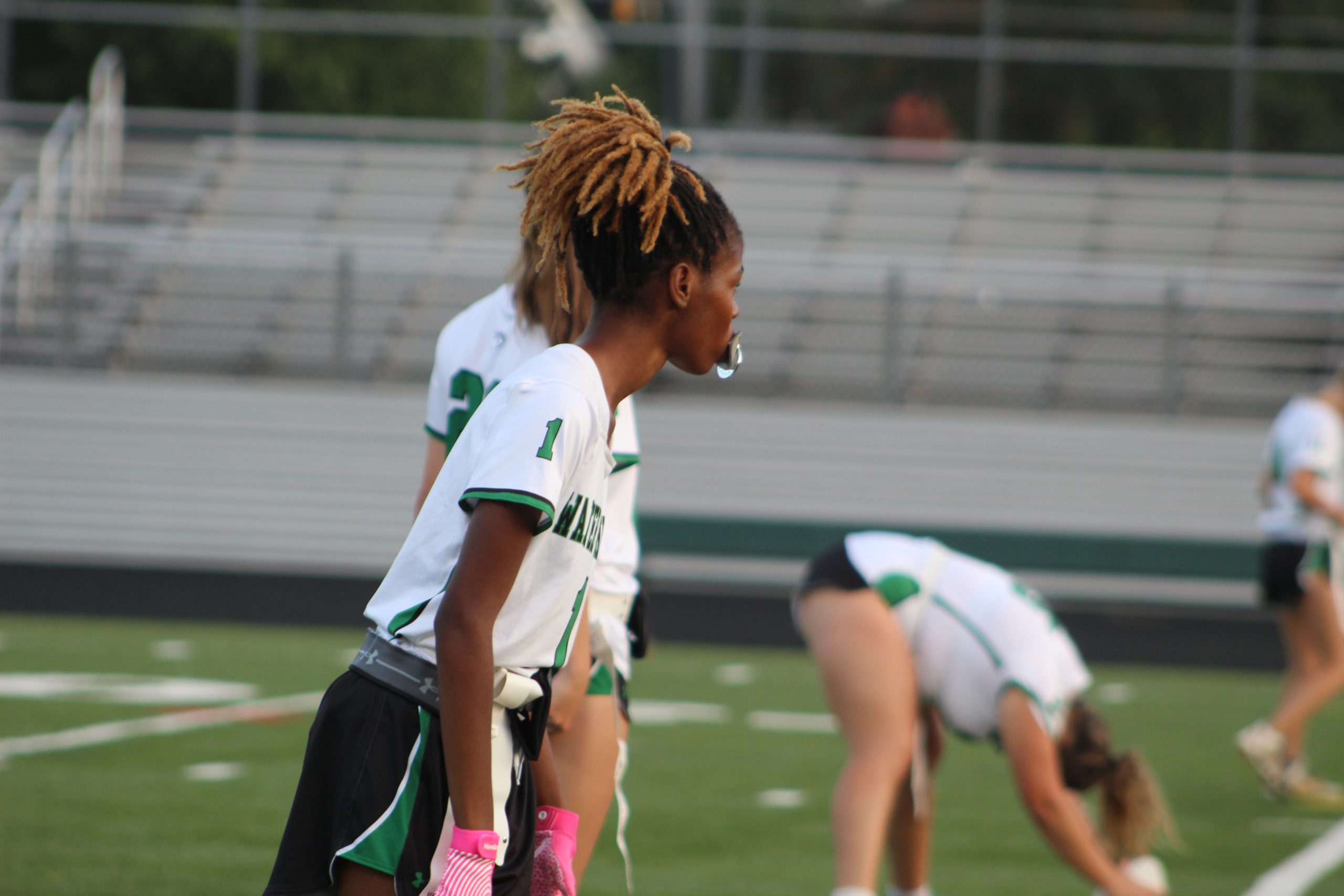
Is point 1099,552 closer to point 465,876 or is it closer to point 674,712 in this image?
point 674,712

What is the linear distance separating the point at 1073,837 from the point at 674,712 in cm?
540

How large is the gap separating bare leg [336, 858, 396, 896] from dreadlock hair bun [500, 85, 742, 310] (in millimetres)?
958

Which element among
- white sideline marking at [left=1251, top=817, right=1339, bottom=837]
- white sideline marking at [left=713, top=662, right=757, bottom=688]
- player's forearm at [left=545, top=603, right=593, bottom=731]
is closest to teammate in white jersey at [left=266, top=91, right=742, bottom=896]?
player's forearm at [left=545, top=603, right=593, bottom=731]

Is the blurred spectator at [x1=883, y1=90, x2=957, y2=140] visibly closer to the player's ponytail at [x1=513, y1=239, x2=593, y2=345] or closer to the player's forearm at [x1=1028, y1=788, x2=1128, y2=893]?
the player's forearm at [x1=1028, y1=788, x2=1128, y2=893]

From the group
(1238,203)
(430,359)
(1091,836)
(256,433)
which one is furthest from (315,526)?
(1091,836)

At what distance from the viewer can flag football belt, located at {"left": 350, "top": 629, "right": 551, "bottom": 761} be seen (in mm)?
2529

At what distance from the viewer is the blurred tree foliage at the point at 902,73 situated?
21.1 m

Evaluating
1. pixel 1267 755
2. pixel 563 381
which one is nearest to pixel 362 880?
pixel 563 381

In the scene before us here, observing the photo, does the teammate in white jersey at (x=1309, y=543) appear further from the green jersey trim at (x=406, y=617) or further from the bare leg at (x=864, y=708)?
the green jersey trim at (x=406, y=617)

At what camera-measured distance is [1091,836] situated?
177 inches

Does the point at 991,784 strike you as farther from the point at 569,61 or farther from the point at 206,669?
the point at 569,61

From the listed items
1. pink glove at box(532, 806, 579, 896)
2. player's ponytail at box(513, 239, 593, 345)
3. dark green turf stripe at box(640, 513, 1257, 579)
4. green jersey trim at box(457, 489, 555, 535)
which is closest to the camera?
green jersey trim at box(457, 489, 555, 535)

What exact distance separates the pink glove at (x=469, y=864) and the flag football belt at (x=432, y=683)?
0.22m

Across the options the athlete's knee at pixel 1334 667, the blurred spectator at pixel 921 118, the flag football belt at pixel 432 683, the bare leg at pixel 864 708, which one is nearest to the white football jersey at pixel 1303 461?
the athlete's knee at pixel 1334 667
